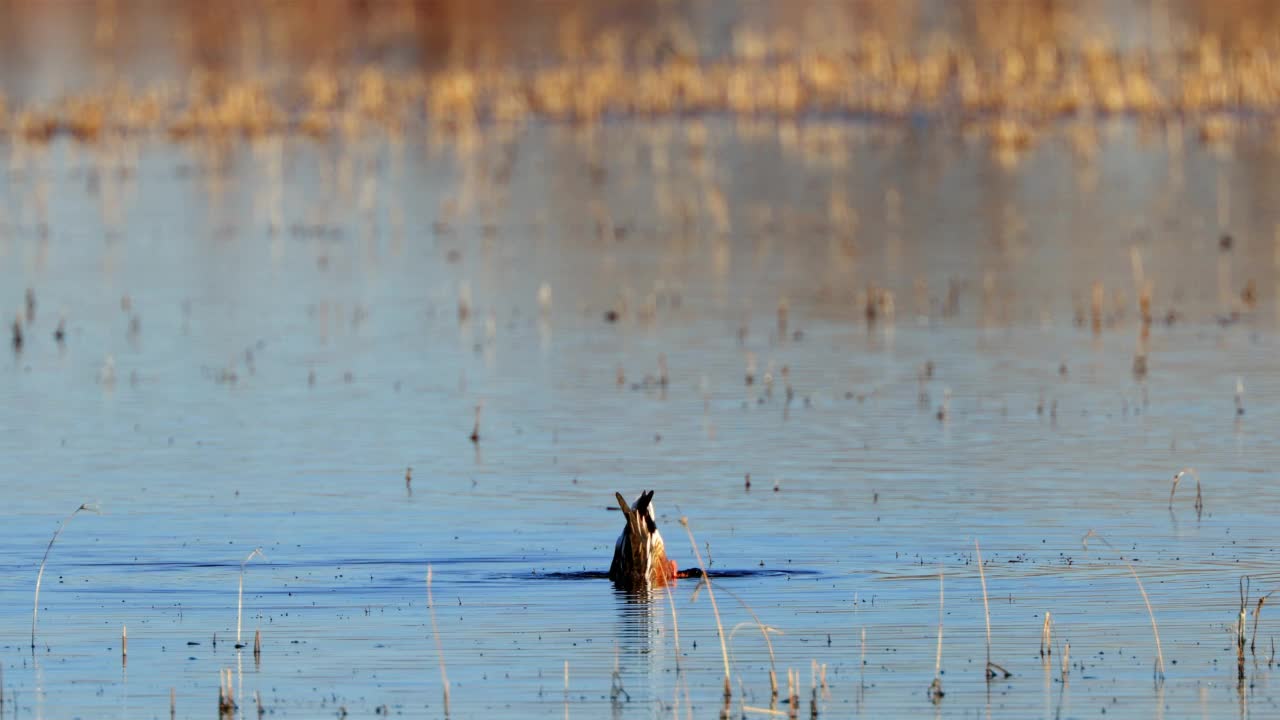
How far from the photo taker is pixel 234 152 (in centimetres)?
4806

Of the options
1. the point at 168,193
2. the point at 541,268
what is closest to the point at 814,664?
the point at 541,268

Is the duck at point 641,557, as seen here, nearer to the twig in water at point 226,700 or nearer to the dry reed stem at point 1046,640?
the dry reed stem at point 1046,640

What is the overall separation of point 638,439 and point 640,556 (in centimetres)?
607

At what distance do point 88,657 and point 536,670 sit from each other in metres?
2.26

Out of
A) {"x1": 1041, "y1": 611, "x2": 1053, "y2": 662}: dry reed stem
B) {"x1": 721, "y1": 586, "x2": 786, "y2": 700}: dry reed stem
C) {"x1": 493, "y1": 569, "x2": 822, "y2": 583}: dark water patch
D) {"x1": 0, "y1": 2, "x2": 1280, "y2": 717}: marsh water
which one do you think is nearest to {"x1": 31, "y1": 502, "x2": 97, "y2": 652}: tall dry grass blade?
{"x1": 0, "y1": 2, "x2": 1280, "y2": 717}: marsh water

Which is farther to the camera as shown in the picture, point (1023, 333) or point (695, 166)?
point (695, 166)

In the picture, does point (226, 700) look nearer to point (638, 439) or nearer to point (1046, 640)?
point (1046, 640)

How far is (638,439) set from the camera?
2034 centimetres

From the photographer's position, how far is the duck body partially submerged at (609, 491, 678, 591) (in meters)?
14.0

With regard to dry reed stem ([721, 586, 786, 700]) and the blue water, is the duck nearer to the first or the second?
the blue water

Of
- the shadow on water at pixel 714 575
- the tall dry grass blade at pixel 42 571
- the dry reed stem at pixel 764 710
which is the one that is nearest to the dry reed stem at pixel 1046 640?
the dry reed stem at pixel 764 710

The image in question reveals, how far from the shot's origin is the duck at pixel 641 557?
1402cm

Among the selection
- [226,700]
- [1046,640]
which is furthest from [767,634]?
[226,700]

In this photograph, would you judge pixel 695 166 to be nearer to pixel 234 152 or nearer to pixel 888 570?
pixel 234 152
